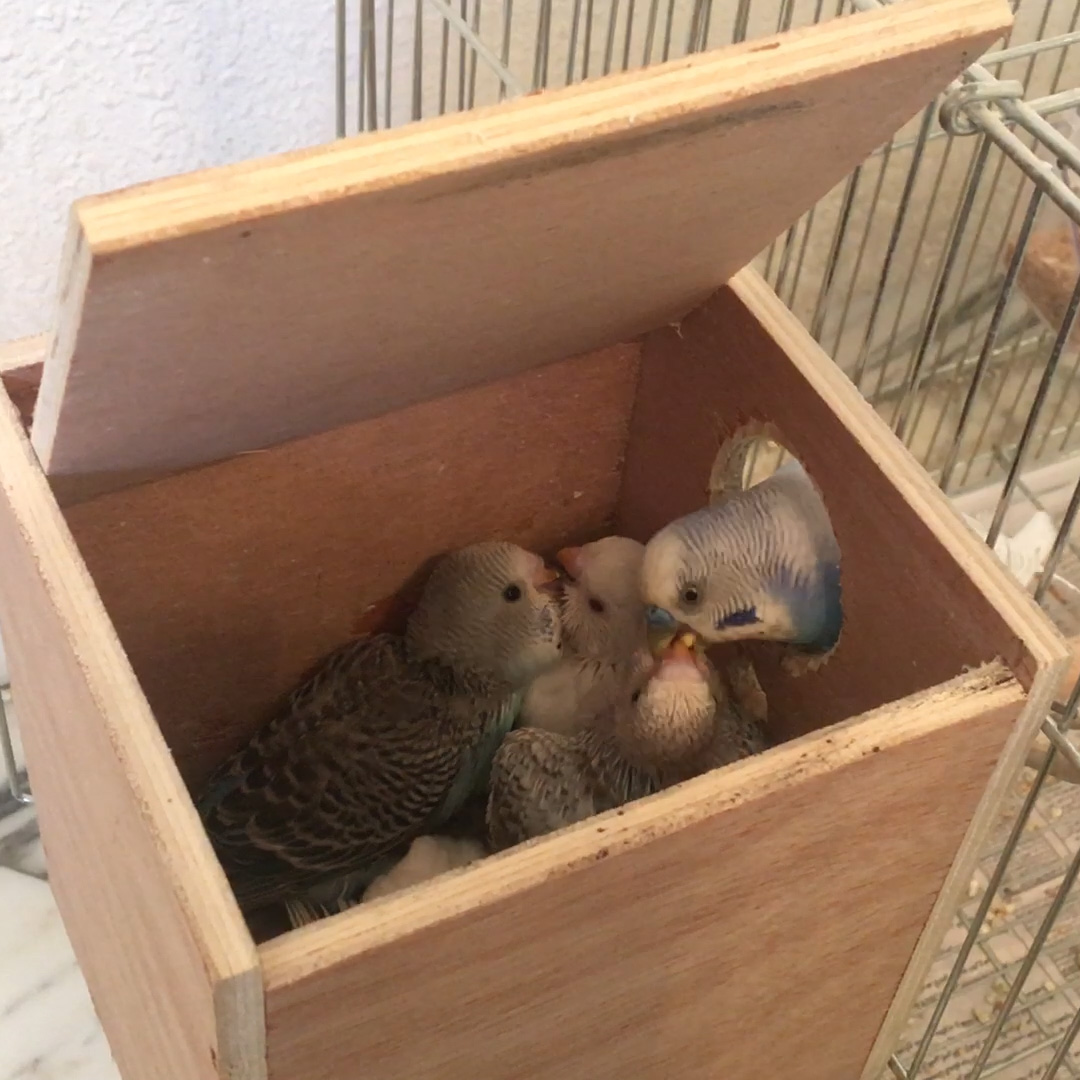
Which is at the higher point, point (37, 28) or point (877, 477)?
point (37, 28)

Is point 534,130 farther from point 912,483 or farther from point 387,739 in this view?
point 387,739

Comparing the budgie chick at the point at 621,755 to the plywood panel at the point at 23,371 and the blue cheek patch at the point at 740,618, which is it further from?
the plywood panel at the point at 23,371

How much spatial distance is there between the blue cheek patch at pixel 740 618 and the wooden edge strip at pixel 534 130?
31 cm

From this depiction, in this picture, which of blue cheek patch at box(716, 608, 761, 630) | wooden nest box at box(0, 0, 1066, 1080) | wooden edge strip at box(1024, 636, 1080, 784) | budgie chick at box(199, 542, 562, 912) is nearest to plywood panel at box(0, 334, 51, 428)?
wooden nest box at box(0, 0, 1066, 1080)

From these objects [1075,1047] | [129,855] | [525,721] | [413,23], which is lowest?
[1075,1047]

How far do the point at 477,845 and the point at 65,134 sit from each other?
47 centimetres

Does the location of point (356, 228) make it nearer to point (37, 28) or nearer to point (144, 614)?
point (144, 614)

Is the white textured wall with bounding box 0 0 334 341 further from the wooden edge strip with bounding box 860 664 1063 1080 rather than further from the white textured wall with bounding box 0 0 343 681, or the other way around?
the wooden edge strip with bounding box 860 664 1063 1080

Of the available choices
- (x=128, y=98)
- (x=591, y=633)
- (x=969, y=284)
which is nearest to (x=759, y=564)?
(x=591, y=633)

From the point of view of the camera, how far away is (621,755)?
2.02 ft

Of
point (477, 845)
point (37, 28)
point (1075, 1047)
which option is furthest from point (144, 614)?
point (1075, 1047)

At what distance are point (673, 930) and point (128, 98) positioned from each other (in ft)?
1.89

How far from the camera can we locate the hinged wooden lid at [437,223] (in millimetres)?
305

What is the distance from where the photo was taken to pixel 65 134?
0.75 m
